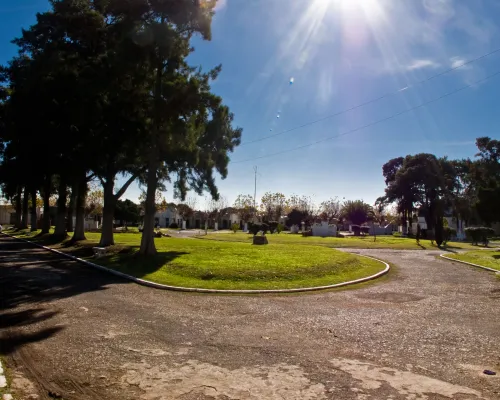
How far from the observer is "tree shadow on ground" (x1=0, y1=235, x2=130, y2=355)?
684cm

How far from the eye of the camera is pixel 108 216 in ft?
80.0

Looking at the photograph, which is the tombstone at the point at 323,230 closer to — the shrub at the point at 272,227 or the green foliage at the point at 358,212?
the shrub at the point at 272,227

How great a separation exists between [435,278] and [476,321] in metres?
6.79

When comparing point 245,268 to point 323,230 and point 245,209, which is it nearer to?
point 323,230

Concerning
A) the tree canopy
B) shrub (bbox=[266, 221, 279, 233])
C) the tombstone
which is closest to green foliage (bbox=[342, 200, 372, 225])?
shrub (bbox=[266, 221, 279, 233])

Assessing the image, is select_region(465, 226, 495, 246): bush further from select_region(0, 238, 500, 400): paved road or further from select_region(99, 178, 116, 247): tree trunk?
select_region(99, 178, 116, 247): tree trunk

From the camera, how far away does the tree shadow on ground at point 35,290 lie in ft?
22.4

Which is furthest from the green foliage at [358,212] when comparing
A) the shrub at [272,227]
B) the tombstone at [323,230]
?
the tombstone at [323,230]

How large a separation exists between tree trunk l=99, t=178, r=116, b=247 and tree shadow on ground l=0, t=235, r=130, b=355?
14.2 feet

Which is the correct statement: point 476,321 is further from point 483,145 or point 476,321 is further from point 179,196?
point 483,145

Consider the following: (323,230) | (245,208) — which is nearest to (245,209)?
(245,208)

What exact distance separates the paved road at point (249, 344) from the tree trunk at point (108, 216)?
12.5 metres

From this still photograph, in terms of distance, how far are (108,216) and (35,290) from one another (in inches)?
540

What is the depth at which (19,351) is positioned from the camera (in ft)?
19.1
